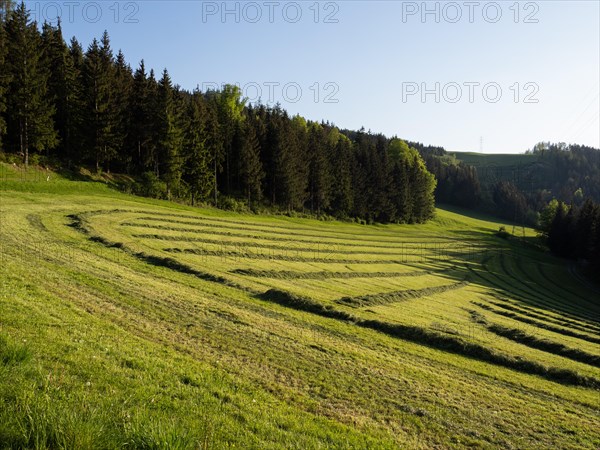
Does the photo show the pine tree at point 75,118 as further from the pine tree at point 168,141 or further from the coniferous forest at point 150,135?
the pine tree at point 168,141

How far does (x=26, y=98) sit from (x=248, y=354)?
2363 inches

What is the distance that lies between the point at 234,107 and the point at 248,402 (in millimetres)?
97014

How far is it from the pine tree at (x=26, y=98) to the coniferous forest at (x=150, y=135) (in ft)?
0.46

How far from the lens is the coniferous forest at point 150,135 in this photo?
58.8 m

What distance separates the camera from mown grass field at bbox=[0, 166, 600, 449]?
7.82 meters

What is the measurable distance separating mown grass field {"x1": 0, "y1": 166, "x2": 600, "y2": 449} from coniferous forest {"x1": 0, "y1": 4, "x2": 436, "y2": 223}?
25.3m

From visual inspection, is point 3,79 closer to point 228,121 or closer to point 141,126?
point 141,126

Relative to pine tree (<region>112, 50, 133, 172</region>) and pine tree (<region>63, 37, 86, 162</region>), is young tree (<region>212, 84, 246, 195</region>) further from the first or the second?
pine tree (<region>63, 37, 86, 162</region>)

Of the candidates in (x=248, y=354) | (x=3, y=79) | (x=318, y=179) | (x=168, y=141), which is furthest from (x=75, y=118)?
(x=248, y=354)

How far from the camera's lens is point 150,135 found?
233 feet

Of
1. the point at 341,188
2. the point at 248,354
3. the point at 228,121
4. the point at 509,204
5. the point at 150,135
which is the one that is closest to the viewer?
the point at 248,354

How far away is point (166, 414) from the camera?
7906mm

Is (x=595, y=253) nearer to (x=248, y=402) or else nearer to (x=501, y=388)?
(x=501, y=388)

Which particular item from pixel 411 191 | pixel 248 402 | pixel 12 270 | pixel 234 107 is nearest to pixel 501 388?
pixel 248 402
